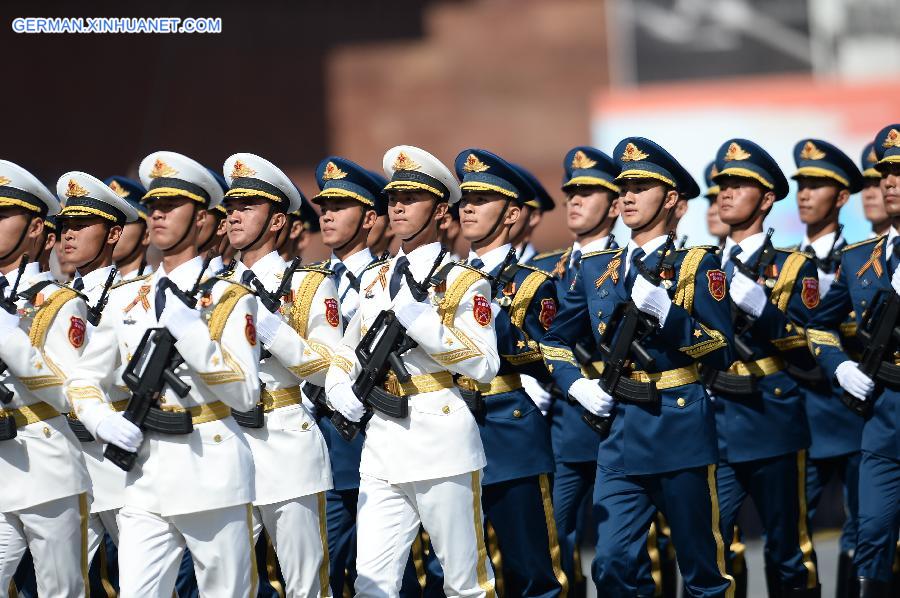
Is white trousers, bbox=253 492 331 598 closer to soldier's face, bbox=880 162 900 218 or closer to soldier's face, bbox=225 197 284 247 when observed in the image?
soldier's face, bbox=225 197 284 247

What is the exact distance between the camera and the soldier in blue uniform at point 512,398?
23.6 ft

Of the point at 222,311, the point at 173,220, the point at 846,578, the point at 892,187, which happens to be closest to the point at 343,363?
the point at 222,311

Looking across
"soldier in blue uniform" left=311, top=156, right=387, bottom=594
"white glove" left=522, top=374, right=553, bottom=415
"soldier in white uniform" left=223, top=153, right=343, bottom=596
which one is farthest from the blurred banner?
"soldier in white uniform" left=223, top=153, right=343, bottom=596

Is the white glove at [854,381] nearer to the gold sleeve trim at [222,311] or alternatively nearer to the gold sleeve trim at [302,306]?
the gold sleeve trim at [302,306]

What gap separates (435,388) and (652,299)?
1.01 m

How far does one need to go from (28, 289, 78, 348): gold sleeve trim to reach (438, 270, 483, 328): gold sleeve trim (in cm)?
158

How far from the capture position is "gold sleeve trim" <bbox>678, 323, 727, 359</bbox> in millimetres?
6953

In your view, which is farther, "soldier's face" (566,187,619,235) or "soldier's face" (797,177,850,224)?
"soldier's face" (797,177,850,224)

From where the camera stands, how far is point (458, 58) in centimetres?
1213

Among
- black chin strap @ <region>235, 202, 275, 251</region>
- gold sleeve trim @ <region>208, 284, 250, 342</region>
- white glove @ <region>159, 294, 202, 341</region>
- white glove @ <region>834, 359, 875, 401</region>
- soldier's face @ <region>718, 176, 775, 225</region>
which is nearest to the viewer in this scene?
white glove @ <region>159, 294, 202, 341</region>

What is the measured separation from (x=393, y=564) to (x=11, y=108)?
22.0 feet

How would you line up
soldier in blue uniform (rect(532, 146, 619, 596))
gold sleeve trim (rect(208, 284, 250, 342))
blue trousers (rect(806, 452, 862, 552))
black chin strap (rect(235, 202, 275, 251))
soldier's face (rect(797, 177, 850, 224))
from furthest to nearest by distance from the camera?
1. soldier's face (rect(797, 177, 850, 224))
2. blue trousers (rect(806, 452, 862, 552))
3. soldier in blue uniform (rect(532, 146, 619, 596))
4. black chin strap (rect(235, 202, 275, 251))
5. gold sleeve trim (rect(208, 284, 250, 342))

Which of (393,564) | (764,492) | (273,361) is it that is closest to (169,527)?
(393,564)

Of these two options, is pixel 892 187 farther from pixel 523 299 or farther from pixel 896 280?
pixel 523 299
